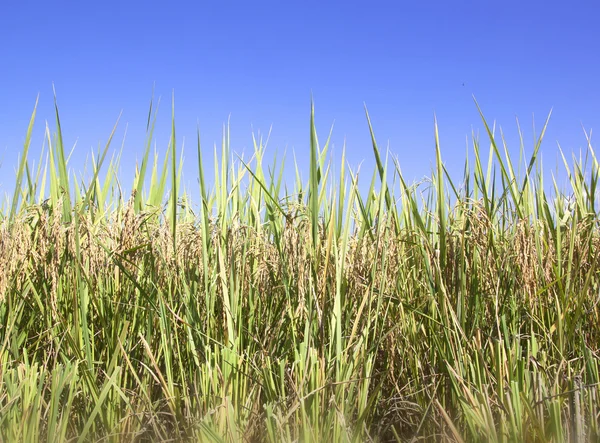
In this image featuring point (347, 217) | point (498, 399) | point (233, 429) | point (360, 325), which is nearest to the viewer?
point (233, 429)

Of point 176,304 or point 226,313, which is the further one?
point 176,304

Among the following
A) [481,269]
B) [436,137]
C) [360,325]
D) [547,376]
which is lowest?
[547,376]

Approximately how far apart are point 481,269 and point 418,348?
1.23 feet

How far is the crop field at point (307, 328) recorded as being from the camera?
1.81 metres

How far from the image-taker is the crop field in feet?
5.93

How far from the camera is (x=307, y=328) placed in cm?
187

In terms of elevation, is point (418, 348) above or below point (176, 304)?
below

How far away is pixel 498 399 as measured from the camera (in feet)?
6.01

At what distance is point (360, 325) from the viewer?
217 cm

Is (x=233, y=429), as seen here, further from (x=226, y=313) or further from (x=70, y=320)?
(x=70, y=320)

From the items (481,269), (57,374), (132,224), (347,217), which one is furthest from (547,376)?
(57,374)

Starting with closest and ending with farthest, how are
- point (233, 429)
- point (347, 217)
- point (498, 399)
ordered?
point (233, 429), point (498, 399), point (347, 217)

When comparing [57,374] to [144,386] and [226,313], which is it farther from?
[226,313]

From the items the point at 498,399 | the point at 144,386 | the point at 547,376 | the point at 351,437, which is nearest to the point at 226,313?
the point at 144,386
